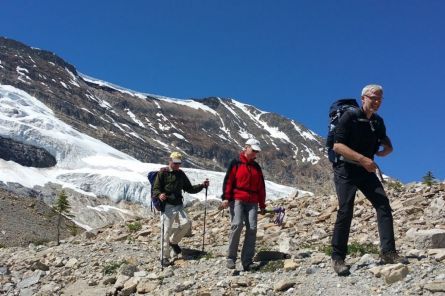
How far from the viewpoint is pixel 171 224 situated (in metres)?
11.3

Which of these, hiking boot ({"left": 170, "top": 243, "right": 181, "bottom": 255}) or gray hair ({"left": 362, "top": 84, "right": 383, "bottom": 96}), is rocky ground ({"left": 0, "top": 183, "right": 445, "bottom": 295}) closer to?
hiking boot ({"left": 170, "top": 243, "right": 181, "bottom": 255})

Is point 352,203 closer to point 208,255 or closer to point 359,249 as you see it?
point 359,249

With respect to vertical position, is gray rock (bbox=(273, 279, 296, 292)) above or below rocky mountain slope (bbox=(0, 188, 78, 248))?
below

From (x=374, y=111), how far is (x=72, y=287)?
666 cm

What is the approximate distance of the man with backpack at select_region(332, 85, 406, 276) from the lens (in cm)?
743

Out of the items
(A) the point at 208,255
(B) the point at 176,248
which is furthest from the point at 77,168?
(A) the point at 208,255

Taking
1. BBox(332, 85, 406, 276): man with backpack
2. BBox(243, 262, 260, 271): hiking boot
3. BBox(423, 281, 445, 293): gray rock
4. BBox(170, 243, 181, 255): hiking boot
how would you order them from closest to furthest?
BBox(423, 281, 445, 293): gray rock → BBox(332, 85, 406, 276): man with backpack → BBox(243, 262, 260, 271): hiking boot → BBox(170, 243, 181, 255): hiking boot

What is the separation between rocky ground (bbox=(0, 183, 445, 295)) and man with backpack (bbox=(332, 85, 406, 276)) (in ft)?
1.27

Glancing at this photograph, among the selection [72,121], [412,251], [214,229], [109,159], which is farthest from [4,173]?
[412,251]

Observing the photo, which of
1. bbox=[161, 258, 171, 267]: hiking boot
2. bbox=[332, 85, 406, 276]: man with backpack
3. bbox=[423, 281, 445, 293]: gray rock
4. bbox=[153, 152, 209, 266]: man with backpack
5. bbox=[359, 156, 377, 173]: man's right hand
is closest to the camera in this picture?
bbox=[423, 281, 445, 293]: gray rock

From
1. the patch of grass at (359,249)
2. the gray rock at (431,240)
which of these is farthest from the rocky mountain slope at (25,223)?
the gray rock at (431,240)

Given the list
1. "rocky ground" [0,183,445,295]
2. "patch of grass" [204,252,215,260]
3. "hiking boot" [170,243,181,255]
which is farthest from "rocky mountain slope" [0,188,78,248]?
"patch of grass" [204,252,215,260]

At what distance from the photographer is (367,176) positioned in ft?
25.0

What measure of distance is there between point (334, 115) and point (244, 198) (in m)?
2.41
